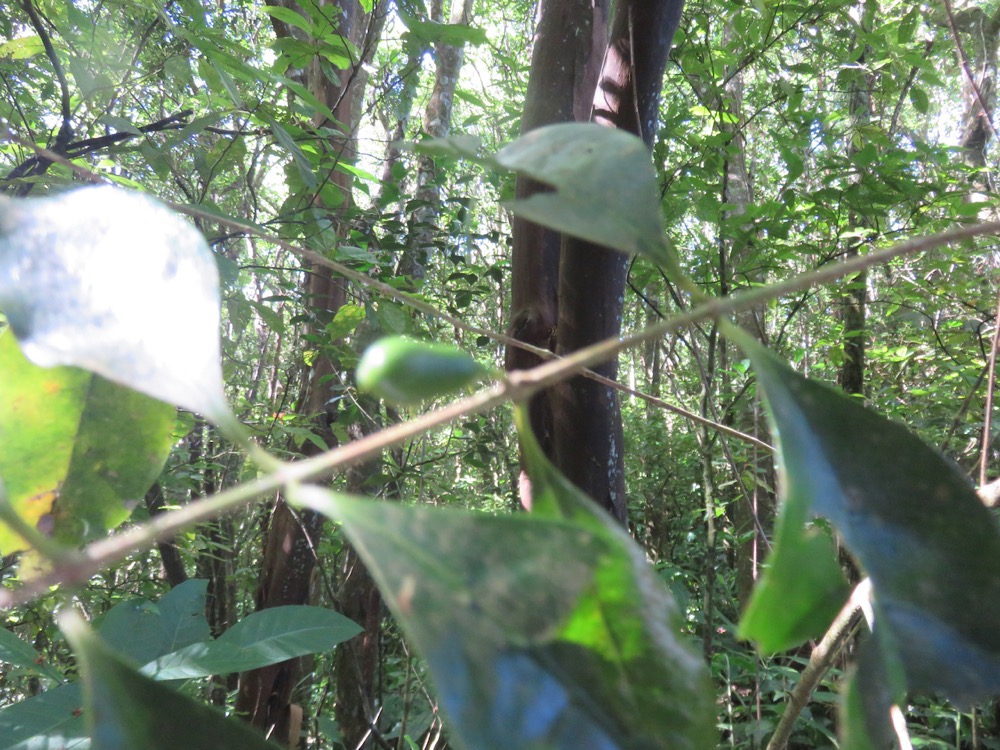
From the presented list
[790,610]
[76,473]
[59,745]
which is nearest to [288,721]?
[59,745]

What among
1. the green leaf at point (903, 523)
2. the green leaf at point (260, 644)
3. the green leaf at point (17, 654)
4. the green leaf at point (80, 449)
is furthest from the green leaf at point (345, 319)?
the green leaf at point (903, 523)

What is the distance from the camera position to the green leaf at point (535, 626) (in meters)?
0.14

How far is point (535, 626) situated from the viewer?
0.15 m

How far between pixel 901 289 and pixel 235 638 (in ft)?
6.00

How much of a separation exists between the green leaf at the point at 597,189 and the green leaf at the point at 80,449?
0.16m

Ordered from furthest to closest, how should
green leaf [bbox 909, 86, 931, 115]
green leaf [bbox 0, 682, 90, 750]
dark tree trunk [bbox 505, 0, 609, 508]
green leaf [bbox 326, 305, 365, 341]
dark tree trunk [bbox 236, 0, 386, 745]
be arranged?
dark tree trunk [bbox 236, 0, 386, 745], green leaf [bbox 909, 86, 931, 115], green leaf [bbox 326, 305, 365, 341], dark tree trunk [bbox 505, 0, 609, 508], green leaf [bbox 0, 682, 90, 750]

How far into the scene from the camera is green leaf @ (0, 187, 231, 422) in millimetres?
181

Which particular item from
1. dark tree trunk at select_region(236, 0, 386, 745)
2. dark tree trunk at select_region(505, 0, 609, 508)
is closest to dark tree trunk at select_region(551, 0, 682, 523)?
dark tree trunk at select_region(505, 0, 609, 508)

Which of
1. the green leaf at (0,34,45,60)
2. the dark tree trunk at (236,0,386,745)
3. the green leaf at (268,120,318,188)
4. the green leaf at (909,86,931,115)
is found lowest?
the dark tree trunk at (236,0,386,745)

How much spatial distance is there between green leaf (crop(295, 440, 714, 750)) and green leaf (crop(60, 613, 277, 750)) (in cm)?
7

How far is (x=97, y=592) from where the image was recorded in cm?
164

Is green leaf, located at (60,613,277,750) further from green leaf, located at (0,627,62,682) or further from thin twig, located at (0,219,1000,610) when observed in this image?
green leaf, located at (0,627,62,682)

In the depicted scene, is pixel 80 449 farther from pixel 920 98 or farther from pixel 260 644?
pixel 920 98

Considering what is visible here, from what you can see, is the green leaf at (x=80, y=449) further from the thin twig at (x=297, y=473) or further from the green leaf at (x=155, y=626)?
the green leaf at (x=155, y=626)
